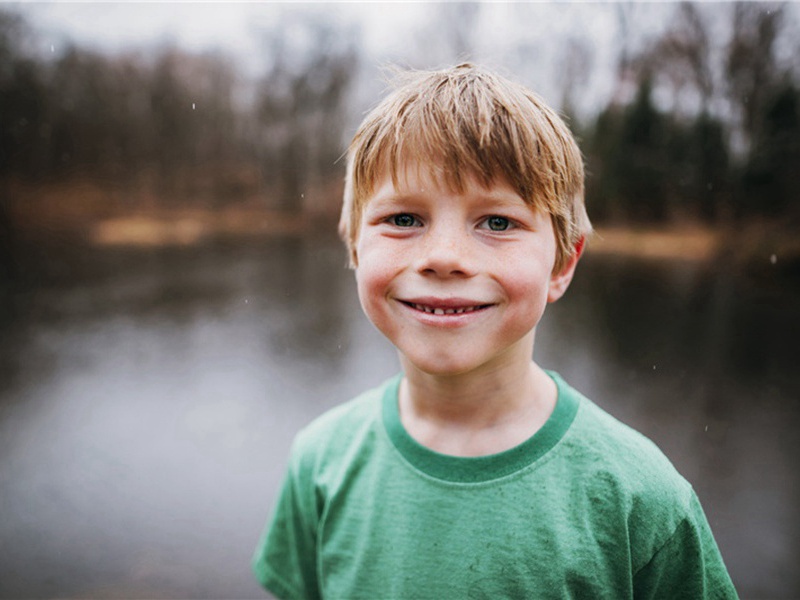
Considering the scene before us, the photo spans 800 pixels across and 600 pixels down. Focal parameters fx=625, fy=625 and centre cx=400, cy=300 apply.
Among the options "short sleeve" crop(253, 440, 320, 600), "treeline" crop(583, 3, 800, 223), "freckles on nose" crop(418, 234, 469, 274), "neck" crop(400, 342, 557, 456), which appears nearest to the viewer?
"freckles on nose" crop(418, 234, 469, 274)

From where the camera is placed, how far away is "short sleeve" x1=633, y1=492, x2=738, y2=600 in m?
0.72

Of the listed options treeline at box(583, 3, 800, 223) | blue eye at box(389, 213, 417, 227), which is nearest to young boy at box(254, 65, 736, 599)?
blue eye at box(389, 213, 417, 227)

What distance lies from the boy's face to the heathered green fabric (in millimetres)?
147

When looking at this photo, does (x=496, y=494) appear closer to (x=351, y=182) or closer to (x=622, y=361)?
(x=351, y=182)

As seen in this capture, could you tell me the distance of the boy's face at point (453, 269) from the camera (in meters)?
0.71

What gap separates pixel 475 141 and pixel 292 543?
0.64 meters

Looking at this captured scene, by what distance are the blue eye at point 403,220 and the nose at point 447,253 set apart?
1.6 inches

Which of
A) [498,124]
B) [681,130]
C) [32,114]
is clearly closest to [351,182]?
[498,124]

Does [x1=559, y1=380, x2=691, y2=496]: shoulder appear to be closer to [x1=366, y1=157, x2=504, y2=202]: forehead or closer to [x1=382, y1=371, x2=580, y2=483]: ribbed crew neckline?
[x1=382, y1=371, x2=580, y2=483]: ribbed crew neckline

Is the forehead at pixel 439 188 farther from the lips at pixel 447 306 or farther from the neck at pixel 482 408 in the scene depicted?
the neck at pixel 482 408

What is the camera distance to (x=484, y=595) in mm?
742

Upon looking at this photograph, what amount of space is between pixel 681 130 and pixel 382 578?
2.34 meters

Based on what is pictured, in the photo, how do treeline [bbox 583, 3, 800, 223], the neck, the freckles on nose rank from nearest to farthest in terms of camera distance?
1. the freckles on nose
2. the neck
3. treeline [bbox 583, 3, 800, 223]

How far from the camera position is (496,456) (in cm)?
78
